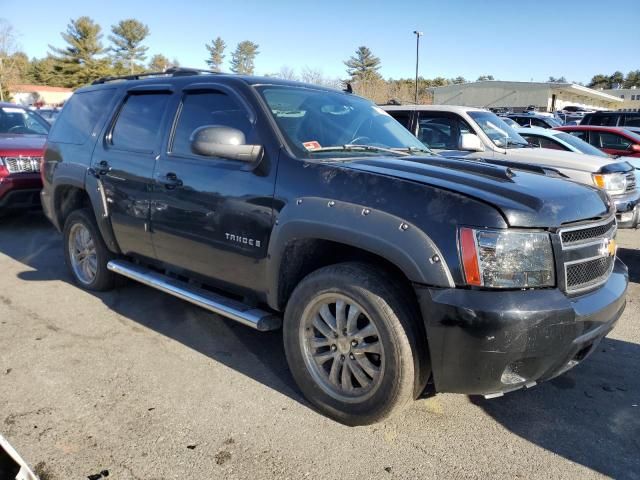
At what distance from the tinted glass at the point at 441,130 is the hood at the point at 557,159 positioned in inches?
27.0

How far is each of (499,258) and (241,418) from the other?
168cm

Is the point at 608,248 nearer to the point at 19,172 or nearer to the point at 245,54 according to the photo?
the point at 19,172

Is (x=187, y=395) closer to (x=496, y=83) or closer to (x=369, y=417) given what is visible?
(x=369, y=417)

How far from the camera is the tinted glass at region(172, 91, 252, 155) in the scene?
3580mm

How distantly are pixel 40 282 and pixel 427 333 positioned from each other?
453 cm

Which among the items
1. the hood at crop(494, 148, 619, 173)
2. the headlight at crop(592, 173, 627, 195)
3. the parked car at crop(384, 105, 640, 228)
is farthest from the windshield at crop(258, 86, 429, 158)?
the headlight at crop(592, 173, 627, 195)

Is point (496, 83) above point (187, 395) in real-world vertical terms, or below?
above

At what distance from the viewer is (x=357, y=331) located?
2889 millimetres

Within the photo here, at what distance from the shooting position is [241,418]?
119 inches

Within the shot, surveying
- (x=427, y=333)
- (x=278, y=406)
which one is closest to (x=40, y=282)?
(x=278, y=406)

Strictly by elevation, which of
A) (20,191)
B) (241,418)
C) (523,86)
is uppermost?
(523,86)

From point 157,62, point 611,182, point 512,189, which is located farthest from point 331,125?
point 157,62

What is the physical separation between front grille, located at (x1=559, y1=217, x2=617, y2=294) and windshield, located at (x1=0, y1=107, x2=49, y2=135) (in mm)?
8909

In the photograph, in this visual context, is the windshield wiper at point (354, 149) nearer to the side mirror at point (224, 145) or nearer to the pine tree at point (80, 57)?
the side mirror at point (224, 145)
